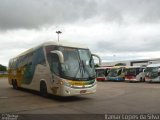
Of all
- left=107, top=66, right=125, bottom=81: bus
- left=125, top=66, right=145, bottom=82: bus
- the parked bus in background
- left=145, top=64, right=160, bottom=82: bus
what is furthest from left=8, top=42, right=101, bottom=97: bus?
the parked bus in background

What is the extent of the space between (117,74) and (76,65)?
29.6 m

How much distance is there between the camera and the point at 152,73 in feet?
122

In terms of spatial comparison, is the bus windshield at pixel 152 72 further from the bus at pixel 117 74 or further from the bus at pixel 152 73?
the bus at pixel 117 74

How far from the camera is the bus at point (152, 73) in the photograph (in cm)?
3638

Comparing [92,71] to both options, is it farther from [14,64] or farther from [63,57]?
[14,64]

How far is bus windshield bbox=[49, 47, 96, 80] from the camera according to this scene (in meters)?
14.7

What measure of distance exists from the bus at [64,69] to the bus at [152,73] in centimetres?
2170

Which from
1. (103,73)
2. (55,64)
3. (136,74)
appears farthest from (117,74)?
(55,64)

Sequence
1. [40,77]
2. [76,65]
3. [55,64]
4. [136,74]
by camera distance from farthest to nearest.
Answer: [136,74], [40,77], [55,64], [76,65]

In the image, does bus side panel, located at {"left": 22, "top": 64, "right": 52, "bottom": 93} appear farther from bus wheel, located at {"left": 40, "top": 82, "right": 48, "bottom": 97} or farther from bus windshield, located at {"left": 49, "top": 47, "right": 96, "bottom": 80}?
bus windshield, located at {"left": 49, "top": 47, "right": 96, "bottom": 80}

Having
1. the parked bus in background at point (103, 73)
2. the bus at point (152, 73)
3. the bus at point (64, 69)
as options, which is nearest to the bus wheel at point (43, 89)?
the bus at point (64, 69)

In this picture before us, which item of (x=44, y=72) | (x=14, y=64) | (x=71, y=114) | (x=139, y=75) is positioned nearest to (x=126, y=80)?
(x=139, y=75)

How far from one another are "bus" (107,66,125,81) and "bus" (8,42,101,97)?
85.9ft

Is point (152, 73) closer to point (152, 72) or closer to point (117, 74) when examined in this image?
point (152, 72)
